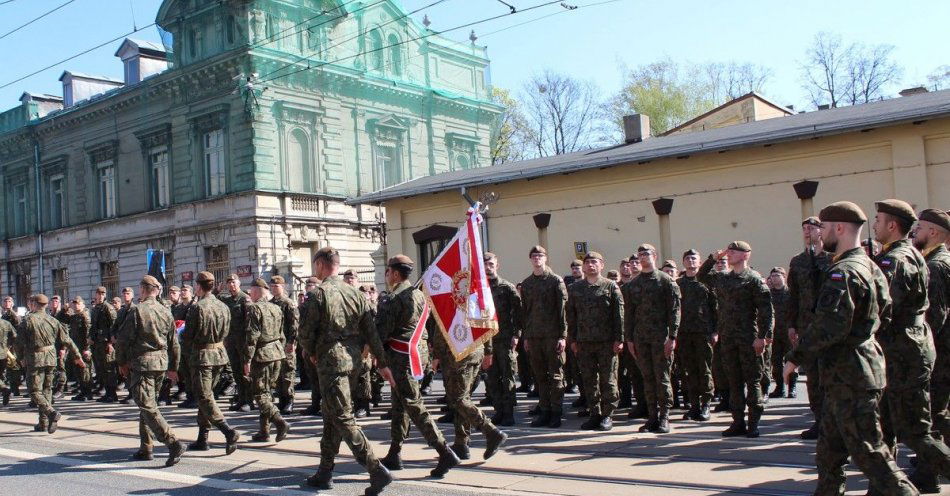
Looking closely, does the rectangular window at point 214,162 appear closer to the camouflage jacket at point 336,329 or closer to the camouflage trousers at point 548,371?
the camouflage trousers at point 548,371

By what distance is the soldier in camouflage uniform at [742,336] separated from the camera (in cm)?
950

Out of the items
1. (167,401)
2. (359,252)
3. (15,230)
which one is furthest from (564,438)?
(15,230)

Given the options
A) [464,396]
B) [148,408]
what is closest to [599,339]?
[464,396]

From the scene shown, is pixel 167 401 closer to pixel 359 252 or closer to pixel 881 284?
pixel 881 284

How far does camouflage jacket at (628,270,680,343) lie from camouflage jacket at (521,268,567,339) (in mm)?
865

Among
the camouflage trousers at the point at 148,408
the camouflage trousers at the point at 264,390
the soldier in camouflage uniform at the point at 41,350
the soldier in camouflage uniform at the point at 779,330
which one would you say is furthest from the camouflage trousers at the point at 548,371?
the soldier in camouflage uniform at the point at 41,350

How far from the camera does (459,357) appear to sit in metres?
8.60

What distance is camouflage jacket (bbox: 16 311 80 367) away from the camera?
13.2m

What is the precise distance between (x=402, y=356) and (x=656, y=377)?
3173 mm

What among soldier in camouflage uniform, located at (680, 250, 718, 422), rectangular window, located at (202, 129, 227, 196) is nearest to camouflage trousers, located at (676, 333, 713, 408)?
A: soldier in camouflage uniform, located at (680, 250, 718, 422)

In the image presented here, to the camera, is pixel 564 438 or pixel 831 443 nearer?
pixel 831 443

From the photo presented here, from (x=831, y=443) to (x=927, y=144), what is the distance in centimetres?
1248

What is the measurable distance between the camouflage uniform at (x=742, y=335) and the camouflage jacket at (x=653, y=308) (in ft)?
1.70

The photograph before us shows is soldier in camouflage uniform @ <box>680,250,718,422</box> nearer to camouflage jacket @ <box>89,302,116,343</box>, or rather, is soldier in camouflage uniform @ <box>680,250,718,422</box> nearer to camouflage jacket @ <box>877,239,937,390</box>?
camouflage jacket @ <box>877,239,937,390</box>
